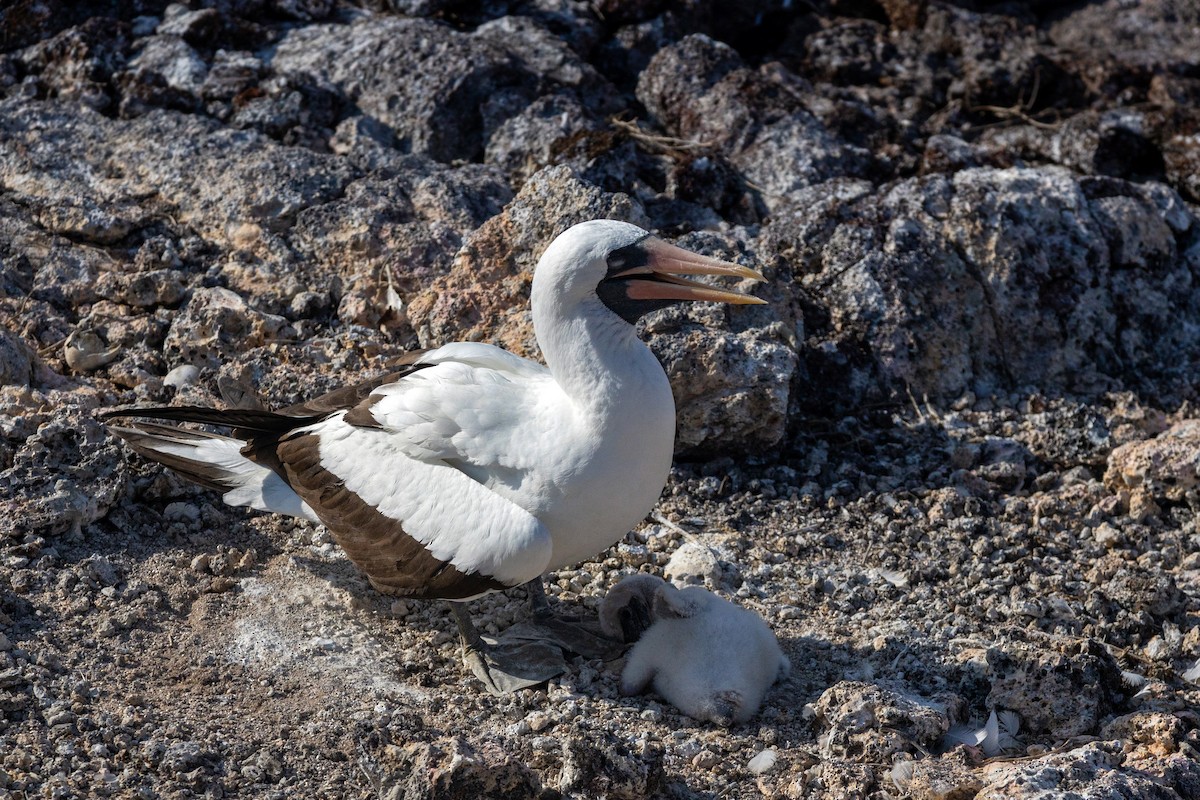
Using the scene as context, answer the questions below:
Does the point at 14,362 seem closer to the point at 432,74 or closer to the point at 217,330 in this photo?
the point at 217,330

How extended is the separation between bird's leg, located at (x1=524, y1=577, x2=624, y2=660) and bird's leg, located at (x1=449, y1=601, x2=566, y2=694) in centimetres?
7

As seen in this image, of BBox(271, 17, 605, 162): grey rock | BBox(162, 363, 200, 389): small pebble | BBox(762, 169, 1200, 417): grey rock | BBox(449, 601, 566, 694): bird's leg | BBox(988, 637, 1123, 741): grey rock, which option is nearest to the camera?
BBox(988, 637, 1123, 741): grey rock

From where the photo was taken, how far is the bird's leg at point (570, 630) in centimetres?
460

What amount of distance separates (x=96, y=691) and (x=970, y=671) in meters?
2.85

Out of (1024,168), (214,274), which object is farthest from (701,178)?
(214,274)

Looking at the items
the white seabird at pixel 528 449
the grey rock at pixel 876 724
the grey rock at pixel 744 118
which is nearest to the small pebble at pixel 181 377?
the white seabird at pixel 528 449

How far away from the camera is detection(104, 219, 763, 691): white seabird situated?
4234 millimetres

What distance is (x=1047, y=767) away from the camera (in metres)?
3.61

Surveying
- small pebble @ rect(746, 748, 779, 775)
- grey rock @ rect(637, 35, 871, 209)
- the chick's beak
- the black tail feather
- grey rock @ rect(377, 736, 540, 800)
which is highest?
the chick's beak

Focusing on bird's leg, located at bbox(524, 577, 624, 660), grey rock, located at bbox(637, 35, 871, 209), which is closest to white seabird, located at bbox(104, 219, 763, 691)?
bird's leg, located at bbox(524, 577, 624, 660)

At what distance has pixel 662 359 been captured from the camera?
5.43m

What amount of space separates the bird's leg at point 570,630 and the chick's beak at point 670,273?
4.05 ft

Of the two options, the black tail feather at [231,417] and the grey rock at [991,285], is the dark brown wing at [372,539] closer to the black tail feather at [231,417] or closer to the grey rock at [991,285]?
the black tail feather at [231,417]

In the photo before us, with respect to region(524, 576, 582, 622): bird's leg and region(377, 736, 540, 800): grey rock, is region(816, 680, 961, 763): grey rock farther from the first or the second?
region(524, 576, 582, 622): bird's leg
